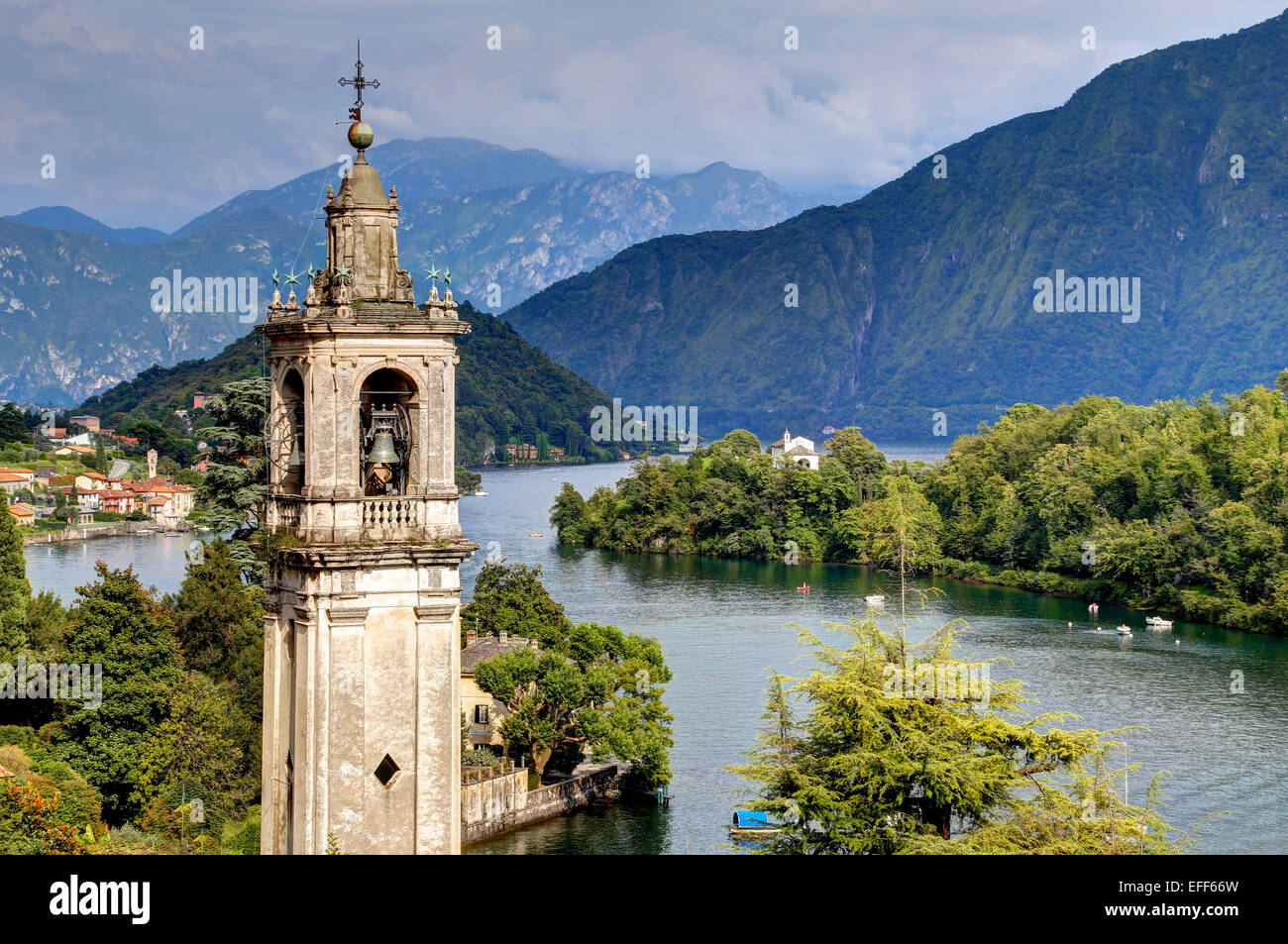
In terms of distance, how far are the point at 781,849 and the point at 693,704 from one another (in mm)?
32742

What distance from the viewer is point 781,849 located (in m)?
21.5

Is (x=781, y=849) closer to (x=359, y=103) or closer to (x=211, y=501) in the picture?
(x=359, y=103)

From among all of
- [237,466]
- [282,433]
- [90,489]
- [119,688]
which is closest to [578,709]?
[237,466]

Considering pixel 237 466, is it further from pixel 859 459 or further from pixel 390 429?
A: pixel 859 459

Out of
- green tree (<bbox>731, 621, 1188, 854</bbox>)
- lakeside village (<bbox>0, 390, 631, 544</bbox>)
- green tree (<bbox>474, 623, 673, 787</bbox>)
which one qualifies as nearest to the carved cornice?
green tree (<bbox>731, 621, 1188, 854</bbox>)

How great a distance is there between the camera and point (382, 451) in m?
16.5

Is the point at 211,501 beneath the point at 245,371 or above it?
beneath

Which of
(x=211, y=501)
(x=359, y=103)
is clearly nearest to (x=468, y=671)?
(x=211, y=501)

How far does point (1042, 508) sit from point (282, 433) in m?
83.6

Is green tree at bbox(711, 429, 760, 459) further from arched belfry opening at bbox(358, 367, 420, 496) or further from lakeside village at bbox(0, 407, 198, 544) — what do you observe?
arched belfry opening at bbox(358, 367, 420, 496)

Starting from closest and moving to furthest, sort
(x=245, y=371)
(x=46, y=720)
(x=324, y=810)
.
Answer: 1. (x=324, y=810)
2. (x=46, y=720)
3. (x=245, y=371)
